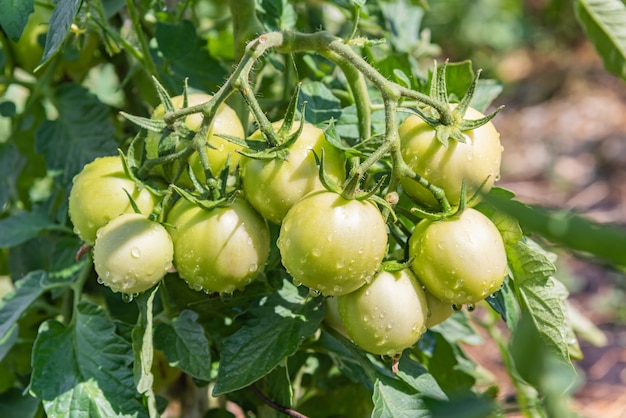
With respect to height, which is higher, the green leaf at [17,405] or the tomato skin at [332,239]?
the tomato skin at [332,239]

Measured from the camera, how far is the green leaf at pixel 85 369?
815 millimetres

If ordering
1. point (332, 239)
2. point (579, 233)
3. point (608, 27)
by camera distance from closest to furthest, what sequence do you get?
point (579, 233) → point (332, 239) → point (608, 27)

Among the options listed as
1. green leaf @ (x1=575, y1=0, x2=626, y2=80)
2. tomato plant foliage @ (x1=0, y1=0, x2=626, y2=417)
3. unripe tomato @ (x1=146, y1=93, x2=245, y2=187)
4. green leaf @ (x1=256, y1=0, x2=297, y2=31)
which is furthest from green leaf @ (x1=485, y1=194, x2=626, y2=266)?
green leaf @ (x1=575, y1=0, x2=626, y2=80)

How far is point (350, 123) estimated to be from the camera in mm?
913

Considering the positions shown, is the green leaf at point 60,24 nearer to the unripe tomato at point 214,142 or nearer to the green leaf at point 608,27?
the unripe tomato at point 214,142

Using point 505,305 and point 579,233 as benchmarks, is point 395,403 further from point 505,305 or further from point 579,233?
point 579,233

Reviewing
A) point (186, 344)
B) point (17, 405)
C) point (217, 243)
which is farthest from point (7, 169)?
point (217, 243)

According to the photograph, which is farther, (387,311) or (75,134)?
(75,134)

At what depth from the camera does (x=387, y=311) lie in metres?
0.70

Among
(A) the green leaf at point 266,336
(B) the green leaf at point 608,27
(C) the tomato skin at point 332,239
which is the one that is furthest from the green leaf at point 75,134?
(B) the green leaf at point 608,27

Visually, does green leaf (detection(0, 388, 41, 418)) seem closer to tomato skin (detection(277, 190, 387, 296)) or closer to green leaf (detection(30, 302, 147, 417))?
green leaf (detection(30, 302, 147, 417))

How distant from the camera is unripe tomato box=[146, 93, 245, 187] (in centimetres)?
74

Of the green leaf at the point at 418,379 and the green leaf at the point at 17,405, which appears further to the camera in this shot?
the green leaf at the point at 17,405

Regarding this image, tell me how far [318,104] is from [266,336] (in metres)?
0.28
